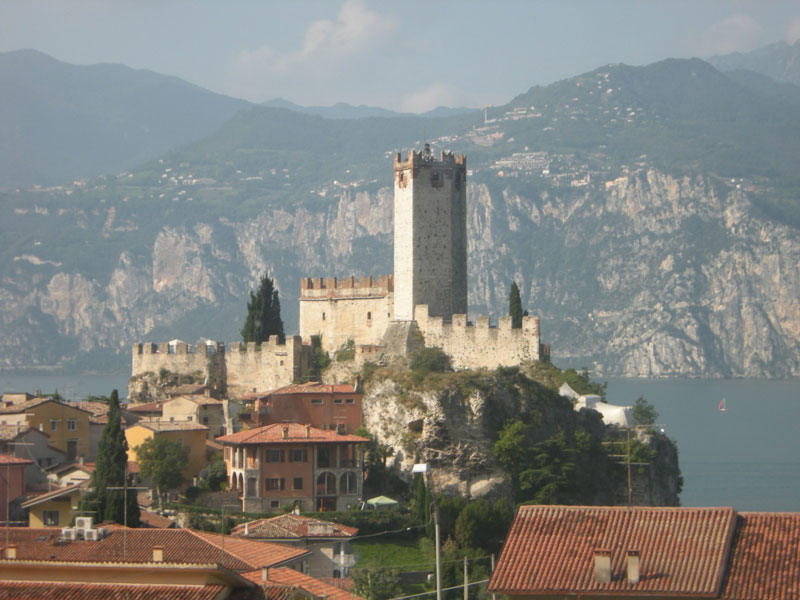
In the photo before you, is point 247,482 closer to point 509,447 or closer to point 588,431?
point 509,447

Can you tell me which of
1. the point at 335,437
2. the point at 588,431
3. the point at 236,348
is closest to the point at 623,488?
the point at 588,431

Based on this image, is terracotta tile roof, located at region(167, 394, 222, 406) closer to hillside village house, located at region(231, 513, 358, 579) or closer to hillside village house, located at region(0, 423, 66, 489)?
hillside village house, located at region(0, 423, 66, 489)

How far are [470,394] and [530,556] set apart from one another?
1712 inches

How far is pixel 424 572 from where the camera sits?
6028 centimetres

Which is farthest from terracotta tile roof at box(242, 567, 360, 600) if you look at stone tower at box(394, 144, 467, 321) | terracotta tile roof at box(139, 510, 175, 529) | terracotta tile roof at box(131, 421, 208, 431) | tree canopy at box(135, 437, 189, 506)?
stone tower at box(394, 144, 467, 321)

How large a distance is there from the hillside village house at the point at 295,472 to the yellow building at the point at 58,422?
10.4m

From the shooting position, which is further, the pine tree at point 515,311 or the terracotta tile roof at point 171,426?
the pine tree at point 515,311

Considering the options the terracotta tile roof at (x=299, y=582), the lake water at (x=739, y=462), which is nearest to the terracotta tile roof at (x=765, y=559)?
the terracotta tile roof at (x=299, y=582)

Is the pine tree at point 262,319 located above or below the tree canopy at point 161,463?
above

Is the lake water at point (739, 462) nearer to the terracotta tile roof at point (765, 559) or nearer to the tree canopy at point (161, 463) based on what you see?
the tree canopy at point (161, 463)

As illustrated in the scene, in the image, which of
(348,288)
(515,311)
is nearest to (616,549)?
(515,311)

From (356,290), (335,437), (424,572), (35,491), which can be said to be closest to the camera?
(424,572)

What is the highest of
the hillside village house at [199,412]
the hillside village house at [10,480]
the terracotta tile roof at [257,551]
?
the hillside village house at [199,412]

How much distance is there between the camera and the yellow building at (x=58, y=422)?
74.8 meters
